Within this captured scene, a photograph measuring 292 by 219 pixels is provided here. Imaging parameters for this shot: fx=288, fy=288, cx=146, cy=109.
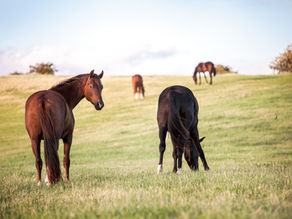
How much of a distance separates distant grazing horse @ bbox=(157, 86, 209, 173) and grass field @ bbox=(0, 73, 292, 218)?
584mm

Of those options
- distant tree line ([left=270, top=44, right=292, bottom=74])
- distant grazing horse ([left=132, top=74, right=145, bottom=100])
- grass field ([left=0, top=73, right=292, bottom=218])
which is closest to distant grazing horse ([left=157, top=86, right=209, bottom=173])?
grass field ([left=0, top=73, right=292, bottom=218])

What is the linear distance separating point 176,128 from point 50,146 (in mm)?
3031

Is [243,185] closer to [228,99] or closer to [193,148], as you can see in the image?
[193,148]

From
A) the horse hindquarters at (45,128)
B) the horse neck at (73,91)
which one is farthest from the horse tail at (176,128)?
the horse hindquarters at (45,128)

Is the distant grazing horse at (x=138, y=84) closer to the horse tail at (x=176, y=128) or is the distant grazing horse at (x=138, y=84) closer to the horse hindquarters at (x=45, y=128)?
the horse tail at (x=176, y=128)

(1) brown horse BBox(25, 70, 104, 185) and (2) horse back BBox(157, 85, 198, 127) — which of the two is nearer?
(1) brown horse BBox(25, 70, 104, 185)

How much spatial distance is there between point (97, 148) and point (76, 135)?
6.00 meters

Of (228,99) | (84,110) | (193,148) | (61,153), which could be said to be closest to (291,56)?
(228,99)

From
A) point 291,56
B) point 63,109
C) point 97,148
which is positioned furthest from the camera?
point 291,56

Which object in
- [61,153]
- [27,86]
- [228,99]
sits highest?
[27,86]

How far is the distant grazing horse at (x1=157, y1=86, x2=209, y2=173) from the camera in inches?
283

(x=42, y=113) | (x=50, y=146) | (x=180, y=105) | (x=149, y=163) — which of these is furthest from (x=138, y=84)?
(x=50, y=146)

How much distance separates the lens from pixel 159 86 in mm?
47125

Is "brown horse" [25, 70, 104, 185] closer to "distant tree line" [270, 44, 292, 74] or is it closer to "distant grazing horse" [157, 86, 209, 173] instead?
"distant grazing horse" [157, 86, 209, 173]
